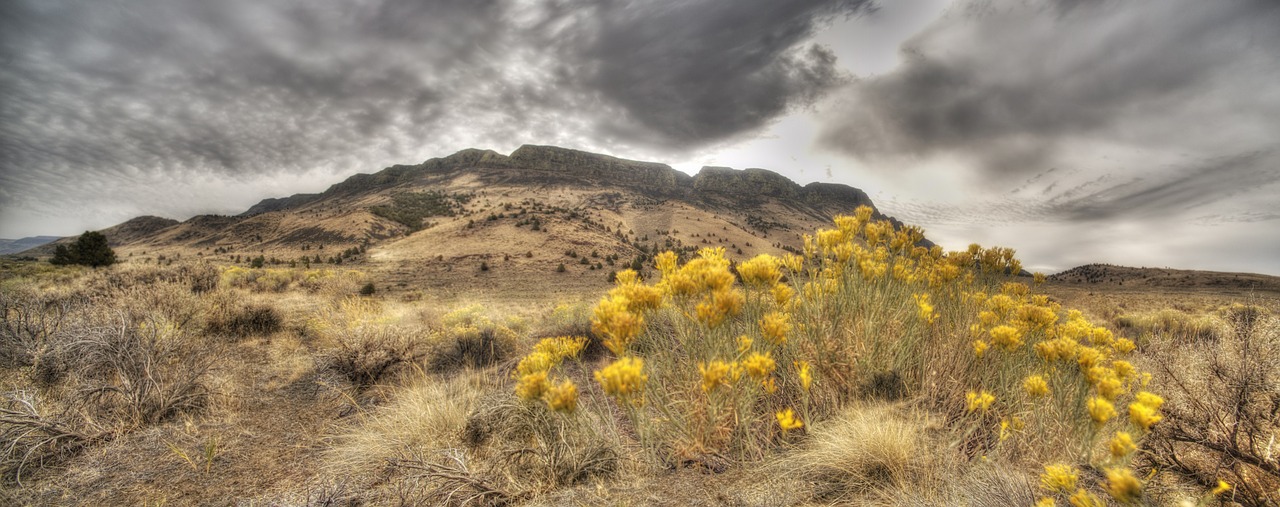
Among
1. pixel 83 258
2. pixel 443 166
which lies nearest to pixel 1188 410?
pixel 83 258

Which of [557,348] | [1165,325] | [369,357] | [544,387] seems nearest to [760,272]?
[557,348]

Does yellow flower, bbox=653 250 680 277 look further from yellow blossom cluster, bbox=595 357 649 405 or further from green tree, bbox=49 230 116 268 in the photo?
green tree, bbox=49 230 116 268

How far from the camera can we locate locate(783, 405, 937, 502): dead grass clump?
211cm

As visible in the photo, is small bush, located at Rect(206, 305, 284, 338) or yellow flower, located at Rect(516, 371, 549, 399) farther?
small bush, located at Rect(206, 305, 284, 338)

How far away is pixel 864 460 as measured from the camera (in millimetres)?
2186

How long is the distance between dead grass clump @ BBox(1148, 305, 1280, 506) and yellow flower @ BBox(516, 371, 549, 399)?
10.6 feet

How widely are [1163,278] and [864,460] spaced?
53.0 meters

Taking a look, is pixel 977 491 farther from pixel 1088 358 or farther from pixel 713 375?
pixel 713 375

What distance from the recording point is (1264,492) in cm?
195

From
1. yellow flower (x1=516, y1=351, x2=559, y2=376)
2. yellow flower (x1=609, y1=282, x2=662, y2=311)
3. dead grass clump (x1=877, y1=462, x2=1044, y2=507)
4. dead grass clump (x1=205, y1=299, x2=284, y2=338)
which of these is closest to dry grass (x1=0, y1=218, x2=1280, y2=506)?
dead grass clump (x1=877, y1=462, x2=1044, y2=507)

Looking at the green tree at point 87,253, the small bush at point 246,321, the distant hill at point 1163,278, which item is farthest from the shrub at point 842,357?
the distant hill at point 1163,278

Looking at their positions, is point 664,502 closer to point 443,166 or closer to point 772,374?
point 772,374

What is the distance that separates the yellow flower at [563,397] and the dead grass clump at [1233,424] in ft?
10.1

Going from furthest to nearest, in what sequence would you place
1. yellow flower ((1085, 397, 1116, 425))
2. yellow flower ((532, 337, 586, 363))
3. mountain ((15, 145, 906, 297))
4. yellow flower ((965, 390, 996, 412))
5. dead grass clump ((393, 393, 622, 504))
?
mountain ((15, 145, 906, 297)), yellow flower ((532, 337, 586, 363)), dead grass clump ((393, 393, 622, 504)), yellow flower ((965, 390, 996, 412)), yellow flower ((1085, 397, 1116, 425))
